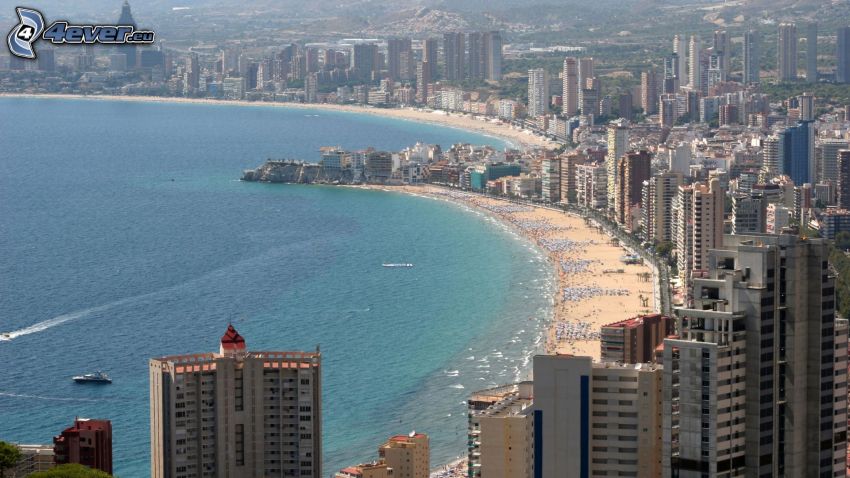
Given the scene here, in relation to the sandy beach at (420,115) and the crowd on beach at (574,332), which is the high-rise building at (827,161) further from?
the crowd on beach at (574,332)

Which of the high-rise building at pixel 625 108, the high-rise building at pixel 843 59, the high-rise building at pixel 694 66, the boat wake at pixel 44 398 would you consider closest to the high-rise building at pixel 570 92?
the high-rise building at pixel 625 108

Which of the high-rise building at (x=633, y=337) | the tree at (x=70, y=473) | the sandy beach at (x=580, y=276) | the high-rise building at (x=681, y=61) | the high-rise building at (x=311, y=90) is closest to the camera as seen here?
the tree at (x=70, y=473)

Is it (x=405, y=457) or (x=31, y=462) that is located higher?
(x=31, y=462)

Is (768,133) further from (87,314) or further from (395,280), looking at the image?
(87,314)

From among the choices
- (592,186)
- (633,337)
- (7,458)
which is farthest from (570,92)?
(7,458)

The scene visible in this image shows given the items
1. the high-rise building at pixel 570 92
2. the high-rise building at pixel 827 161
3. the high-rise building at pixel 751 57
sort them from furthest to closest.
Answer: the high-rise building at pixel 751 57 < the high-rise building at pixel 570 92 < the high-rise building at pixel 827 161

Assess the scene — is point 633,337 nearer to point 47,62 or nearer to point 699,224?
point 699,224

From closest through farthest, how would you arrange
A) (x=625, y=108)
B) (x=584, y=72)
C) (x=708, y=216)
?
1. (x=708, y=216)
2. (x=625, y=108)
3. (x=584, y=72)

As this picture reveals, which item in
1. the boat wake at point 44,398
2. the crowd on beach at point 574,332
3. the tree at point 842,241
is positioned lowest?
the boat wake at point 44,398
